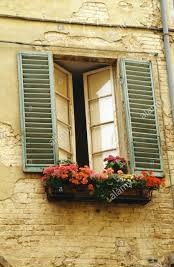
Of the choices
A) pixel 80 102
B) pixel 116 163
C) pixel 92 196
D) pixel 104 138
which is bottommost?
pixel 92 196

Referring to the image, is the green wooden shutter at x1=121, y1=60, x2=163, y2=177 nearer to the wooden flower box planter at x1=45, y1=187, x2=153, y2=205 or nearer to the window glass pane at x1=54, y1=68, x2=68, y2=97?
the wooden flower box planter at x1=45, y1=187, x2=153, y2=205

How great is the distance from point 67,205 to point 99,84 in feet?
7.21

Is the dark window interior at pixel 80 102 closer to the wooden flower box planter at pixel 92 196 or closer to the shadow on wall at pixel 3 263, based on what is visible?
the wooden flower box planter at pixel 92 196

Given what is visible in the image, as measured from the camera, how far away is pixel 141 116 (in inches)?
443

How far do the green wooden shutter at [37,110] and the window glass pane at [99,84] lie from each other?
0.81 metres

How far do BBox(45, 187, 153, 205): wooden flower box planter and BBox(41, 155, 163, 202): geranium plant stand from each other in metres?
0.02

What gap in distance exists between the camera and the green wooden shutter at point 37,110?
10578 mm

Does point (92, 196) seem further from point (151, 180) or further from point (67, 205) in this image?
point (151, 180)

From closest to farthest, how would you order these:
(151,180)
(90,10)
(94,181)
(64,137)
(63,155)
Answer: (94,181) → (151,180) → (63,155) → (64,137) → (90,10)

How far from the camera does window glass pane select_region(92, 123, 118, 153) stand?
1123 cm

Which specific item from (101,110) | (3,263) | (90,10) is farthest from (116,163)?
(90,10)

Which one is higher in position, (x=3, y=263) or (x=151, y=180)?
(x=151, y=180)

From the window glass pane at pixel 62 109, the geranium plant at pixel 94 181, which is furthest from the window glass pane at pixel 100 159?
the window glass pane at pixel 62 109

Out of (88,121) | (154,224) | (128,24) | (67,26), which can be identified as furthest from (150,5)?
(154,224)
